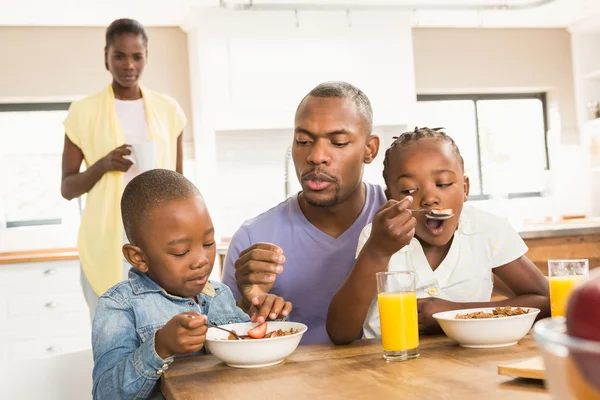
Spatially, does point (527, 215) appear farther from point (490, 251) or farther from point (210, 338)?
point (210, 338)

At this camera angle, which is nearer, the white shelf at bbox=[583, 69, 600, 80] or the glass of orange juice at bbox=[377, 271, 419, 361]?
the glass of orange juice at bbox=[377, 271, 419, 361]

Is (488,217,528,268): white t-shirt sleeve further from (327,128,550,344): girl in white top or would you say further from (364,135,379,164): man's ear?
(364,135,379,164): man's ear

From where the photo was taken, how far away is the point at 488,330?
3.76 feet

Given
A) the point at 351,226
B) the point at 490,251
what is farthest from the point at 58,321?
the point at 490,251

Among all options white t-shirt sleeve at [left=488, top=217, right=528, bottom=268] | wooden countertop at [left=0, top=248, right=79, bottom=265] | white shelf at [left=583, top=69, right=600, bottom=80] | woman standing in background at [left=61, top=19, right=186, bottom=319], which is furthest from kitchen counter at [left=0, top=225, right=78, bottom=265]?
white shelf at [left=583, top=69, right=600, bottom=80]

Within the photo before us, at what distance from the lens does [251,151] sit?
5227 millimetres

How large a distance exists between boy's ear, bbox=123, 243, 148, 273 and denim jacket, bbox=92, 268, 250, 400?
2cm

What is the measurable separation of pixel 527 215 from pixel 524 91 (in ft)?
3.49

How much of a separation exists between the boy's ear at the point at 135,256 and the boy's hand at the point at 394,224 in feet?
1.54

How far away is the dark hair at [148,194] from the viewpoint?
1.43 meters

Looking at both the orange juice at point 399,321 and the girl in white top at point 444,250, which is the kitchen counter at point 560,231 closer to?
the girl in white top at point 444,250

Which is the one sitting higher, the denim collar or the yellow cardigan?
the yellow cardigan

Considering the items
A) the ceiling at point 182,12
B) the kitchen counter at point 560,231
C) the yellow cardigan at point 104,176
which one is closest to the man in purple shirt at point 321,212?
the yellow cardigan at point 104,176

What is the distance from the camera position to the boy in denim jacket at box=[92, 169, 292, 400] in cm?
130
